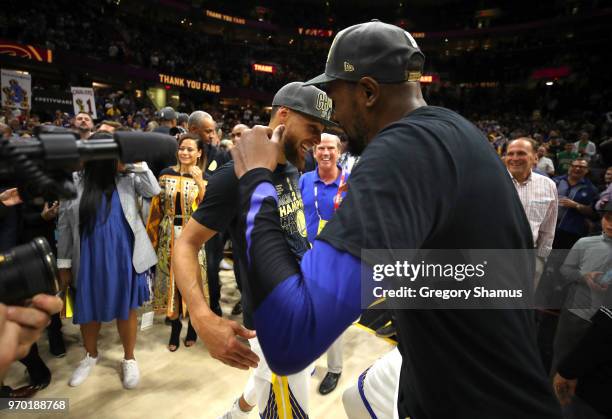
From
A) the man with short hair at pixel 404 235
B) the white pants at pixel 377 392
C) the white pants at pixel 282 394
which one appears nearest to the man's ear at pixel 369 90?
the man with short hair at pixel 404 235

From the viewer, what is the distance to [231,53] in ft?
103

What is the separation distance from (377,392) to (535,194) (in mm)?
3104

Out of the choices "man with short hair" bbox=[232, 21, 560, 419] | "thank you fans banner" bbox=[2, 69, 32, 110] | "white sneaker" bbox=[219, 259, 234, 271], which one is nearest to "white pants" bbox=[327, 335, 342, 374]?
"man with short hair" bbox=[232, 21, 560, 419]

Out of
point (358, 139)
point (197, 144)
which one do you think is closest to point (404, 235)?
point (358, 139)

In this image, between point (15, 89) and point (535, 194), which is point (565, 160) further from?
point (15, 89)

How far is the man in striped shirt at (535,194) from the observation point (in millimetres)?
3754

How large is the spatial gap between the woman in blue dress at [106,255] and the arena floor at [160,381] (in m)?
0.15

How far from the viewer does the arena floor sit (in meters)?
2.83

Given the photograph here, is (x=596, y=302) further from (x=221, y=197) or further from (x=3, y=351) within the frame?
(x=3, y=351)

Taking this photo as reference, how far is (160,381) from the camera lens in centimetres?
317

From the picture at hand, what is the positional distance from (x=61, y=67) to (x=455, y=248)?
21.1 metres

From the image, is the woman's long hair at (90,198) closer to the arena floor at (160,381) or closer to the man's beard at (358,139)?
the arena floor at (160,381)

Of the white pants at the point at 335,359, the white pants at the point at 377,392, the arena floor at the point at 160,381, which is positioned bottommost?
the arena floor at the point at 160,381

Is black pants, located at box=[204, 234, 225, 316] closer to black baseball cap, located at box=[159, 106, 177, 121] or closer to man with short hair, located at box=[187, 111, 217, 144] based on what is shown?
man with short hair, located at box=[187, 111, 217, 144]
